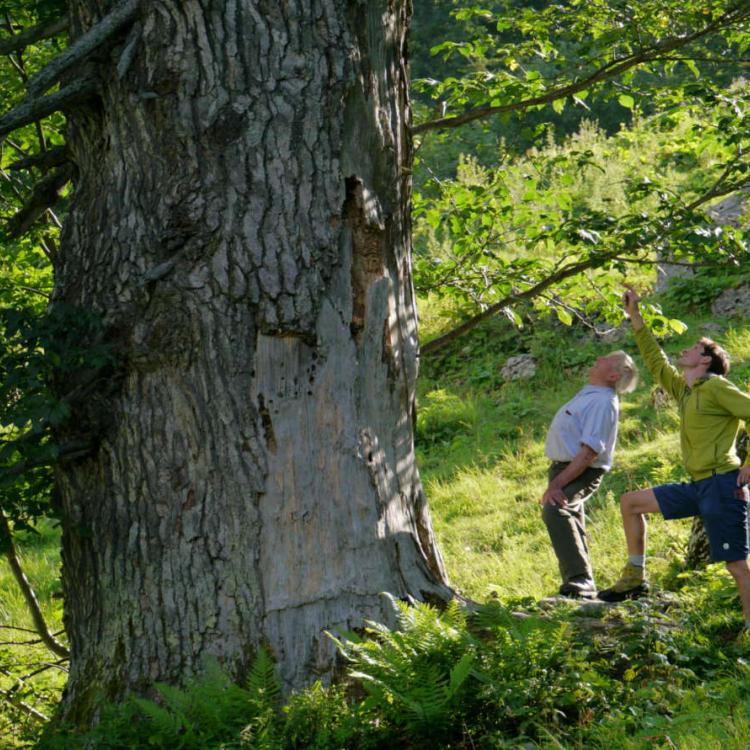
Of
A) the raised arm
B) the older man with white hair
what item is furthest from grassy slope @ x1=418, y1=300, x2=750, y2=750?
the raised arm

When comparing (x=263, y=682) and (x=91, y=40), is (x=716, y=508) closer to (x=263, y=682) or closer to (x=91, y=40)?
(x=263, y=682)

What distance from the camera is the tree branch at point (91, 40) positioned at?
14.4 ft

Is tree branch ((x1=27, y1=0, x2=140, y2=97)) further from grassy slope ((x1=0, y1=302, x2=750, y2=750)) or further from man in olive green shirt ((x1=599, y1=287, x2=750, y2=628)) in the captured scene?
man in olive green shirt ((x1=599, y1=287, x2=750, y2=628))

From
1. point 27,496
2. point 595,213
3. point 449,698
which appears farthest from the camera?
point 595,213

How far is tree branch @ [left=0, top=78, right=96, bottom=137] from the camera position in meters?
4.48

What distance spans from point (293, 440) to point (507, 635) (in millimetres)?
1248

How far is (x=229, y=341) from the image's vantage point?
4.34 meters

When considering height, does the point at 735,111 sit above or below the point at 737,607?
above

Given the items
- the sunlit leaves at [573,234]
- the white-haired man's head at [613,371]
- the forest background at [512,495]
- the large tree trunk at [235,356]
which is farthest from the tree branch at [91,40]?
the white-haired man's head at [613,371]

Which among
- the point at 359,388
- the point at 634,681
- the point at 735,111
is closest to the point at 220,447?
the point at 359,388

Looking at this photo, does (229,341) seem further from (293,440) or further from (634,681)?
(634,681)

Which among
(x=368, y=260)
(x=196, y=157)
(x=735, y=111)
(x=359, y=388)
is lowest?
(x=359, y=388)

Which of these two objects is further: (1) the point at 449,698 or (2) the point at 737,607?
(2) the point at 737,607

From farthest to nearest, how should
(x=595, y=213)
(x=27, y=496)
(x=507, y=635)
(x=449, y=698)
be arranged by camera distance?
(x=595, y=213) < (x=27, y=496) < (x=507, y=635) < (x=449, y=698)
